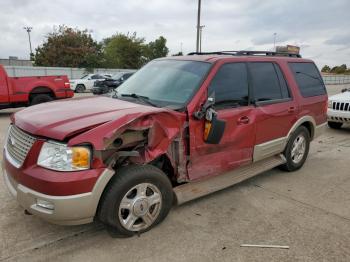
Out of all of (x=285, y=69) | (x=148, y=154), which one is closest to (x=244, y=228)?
(x=148, y=154)

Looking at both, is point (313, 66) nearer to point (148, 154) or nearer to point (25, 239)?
point (148, 154)

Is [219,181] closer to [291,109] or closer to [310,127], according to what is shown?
[291,109]

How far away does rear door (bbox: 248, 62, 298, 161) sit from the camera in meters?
4.57

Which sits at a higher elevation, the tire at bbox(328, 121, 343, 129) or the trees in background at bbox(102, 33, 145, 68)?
the trees in background at bbox(102, 33, 145, 68)

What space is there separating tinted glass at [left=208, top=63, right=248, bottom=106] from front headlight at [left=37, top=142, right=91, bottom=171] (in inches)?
66.6

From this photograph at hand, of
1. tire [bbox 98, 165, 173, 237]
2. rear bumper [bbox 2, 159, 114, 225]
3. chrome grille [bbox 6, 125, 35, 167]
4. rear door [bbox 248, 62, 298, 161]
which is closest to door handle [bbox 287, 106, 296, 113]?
rear door [bbox 248, 62, 298, 161]

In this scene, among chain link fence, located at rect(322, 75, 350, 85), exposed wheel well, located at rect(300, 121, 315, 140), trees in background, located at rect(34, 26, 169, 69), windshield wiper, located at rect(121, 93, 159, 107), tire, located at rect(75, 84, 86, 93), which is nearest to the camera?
windshield wiper, located at rect(121, 93, 159, 107)

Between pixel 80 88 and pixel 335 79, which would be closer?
pixel 80 88

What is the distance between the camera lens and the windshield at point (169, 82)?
3865 millimetres

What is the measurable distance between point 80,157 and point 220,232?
5.46ft

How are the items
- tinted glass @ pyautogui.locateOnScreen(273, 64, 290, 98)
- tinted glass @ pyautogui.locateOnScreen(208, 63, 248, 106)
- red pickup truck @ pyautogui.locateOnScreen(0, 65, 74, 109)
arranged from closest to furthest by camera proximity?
tinted glass @ pyautogui.locateOnScreen(208, 63, 248, 106)
tinted glass @ pyautogui.locateOnScreen(273, 64, 290, 98)
red pickup truck @ pyautogui.locateOnScreen(0, 65, 74, 109)

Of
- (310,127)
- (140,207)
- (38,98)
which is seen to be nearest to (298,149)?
(310,127)

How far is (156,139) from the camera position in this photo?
11.0 ft

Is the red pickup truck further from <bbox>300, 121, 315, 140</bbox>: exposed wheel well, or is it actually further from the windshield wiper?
<bbox>300, 121, 315, 140</bbox>: exposed wheel well
